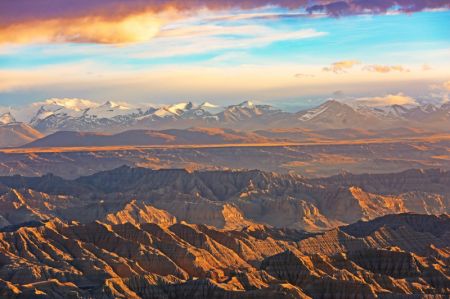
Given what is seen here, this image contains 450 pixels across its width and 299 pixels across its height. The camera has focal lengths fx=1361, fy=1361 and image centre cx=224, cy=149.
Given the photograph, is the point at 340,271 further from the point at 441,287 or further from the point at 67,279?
the point at 67,279

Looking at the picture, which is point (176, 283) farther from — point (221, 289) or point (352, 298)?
point (352, 298)

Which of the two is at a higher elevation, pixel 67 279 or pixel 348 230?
pixel 67 279

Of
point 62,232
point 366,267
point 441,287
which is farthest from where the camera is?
point 62,232

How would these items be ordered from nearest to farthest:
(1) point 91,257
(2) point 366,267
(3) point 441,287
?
(3) point 441,287, (2) point 366,267, (1) point 91,257

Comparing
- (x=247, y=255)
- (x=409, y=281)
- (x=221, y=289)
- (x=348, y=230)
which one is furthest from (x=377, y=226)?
(x=221, y=289)

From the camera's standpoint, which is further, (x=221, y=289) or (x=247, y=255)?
(x=247, y=255)

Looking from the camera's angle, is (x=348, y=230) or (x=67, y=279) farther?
(x=348, y=230)

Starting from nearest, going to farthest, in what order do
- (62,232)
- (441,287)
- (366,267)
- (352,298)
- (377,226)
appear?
(352,298) → (441,287) → (366,267) → (62,232) → (377,226)

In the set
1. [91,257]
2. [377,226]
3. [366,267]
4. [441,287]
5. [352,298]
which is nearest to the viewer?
[352,298]

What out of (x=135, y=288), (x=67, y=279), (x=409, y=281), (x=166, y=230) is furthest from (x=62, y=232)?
(x=409, y=281)
